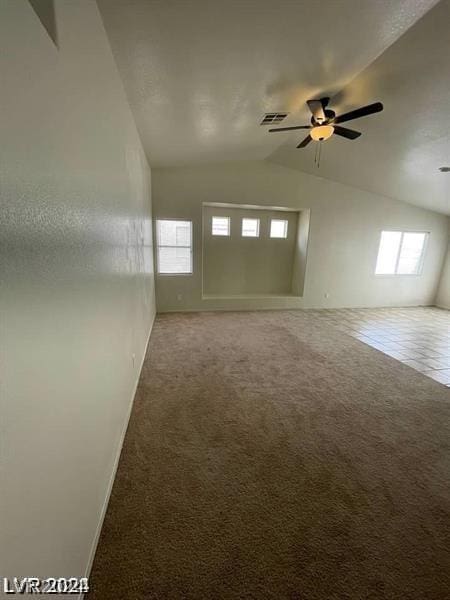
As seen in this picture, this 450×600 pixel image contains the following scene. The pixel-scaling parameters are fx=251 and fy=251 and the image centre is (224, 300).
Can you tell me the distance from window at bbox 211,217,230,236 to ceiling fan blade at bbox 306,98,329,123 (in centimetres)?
301

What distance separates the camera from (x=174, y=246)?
5.25 metres

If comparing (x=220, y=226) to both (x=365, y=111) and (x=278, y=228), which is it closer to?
(x=278, y=228)

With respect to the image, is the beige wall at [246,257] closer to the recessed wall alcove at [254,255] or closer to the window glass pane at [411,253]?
the recessed wall alcove at [254,255]

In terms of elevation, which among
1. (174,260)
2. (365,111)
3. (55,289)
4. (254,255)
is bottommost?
(174,260)

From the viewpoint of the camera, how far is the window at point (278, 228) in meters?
6.06

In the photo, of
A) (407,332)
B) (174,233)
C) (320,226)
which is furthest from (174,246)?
(407,332)

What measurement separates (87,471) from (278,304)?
525cm

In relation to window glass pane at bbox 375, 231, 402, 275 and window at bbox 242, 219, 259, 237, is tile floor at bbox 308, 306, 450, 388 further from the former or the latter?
window at bbox 242, 219, 259, 237

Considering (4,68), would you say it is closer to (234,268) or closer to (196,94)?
(196,94)

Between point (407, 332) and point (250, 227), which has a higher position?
point (250, 227)

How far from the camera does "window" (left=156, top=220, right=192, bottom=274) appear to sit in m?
5.16

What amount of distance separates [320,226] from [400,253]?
8.61ft

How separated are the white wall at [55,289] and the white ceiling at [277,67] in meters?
0.44

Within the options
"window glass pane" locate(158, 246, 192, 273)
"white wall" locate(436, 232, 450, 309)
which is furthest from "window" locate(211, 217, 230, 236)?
"white wall" locate(436, 232, 450, 309)
